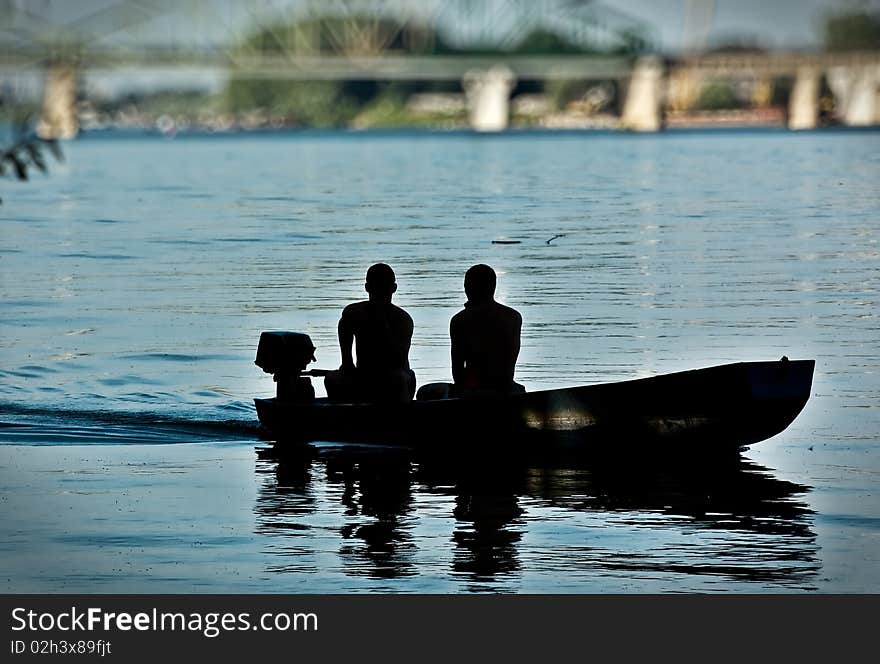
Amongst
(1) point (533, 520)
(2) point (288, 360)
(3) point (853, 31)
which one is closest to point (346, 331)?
(2) point (288, 360)

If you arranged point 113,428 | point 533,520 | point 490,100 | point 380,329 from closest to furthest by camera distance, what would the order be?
point 533,520 → point 380,329 → point 113,428 → point 490,100

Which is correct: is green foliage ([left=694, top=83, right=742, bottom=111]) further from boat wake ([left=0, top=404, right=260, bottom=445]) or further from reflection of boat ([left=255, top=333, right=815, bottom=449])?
reflection of boat ([left=255, top=333, right=815, bottom=449])

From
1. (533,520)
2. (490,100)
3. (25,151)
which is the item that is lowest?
(533,520)

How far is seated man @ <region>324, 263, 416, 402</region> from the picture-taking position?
42.4 ft

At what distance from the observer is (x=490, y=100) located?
497 ft

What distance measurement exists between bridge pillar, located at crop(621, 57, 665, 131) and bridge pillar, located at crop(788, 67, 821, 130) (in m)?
11.0

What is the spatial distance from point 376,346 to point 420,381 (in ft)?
15.9

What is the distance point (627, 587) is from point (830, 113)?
156 m

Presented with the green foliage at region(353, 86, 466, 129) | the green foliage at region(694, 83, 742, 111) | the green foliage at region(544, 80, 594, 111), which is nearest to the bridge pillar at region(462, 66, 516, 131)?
the green foliage at region(353, 86, 466, 129)

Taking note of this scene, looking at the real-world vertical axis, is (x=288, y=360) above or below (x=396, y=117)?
below

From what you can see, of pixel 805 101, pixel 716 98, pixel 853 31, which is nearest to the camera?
pixel 805 101

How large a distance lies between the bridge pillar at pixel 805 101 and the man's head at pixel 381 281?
444ft

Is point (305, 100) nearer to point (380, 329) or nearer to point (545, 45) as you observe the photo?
point (545, 45)

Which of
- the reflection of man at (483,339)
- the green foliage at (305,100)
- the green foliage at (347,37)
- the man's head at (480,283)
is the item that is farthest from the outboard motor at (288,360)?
the green foliage at (305,100)
